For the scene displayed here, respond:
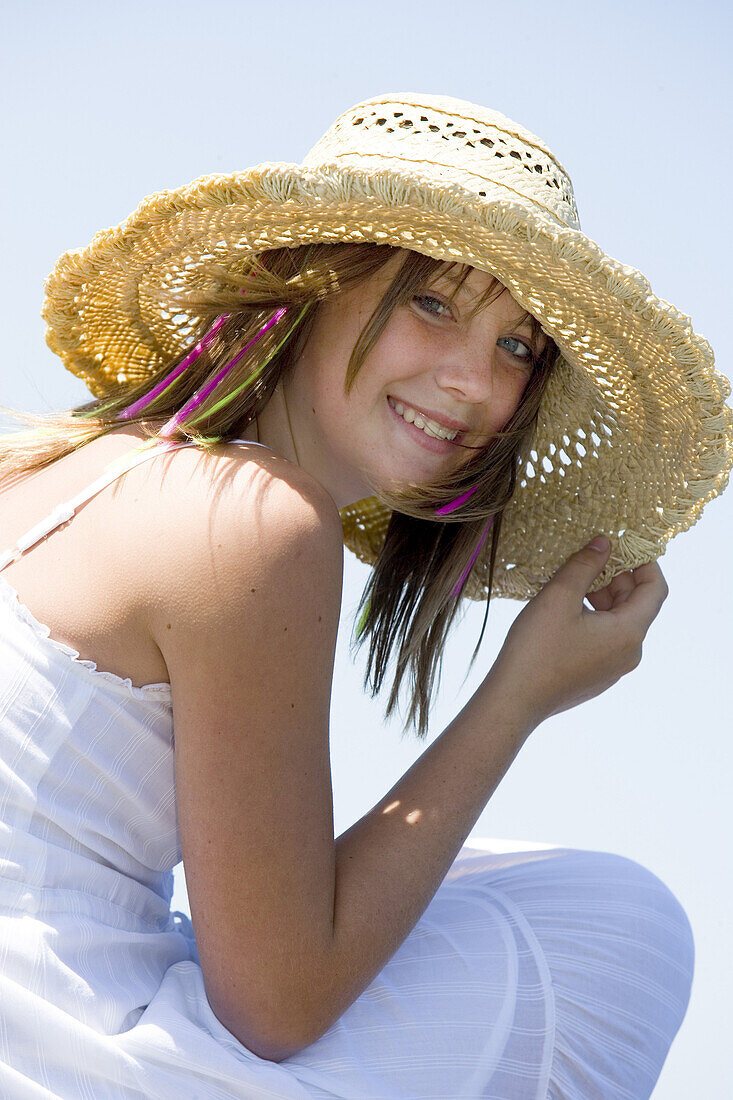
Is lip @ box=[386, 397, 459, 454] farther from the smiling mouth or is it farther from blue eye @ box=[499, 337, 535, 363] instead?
blue eye @ box=[499, 337, 535, 363]

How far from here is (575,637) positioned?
1823 mm

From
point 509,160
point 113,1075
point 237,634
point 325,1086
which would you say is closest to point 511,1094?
point 325,1086

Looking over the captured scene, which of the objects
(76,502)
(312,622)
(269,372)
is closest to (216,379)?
(269,372)

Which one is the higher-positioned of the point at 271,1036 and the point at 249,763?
the point at 249,763

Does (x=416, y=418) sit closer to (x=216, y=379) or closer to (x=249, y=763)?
(x=216, y=379)

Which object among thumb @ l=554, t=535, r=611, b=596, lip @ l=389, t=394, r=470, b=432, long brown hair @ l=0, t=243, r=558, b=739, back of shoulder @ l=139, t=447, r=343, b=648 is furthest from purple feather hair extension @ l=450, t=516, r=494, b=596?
back of shoulder @ l=139, t=447, r=343, b=648

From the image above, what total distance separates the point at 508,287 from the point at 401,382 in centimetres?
20

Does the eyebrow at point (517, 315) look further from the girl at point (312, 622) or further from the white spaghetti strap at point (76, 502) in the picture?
the white spaghetti strap at point (76, 502)

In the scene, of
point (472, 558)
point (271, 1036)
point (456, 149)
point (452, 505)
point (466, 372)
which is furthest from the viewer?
point (472, 558)

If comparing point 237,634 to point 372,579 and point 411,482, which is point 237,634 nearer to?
point 411,482

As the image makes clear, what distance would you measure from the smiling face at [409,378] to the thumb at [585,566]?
0.27 m

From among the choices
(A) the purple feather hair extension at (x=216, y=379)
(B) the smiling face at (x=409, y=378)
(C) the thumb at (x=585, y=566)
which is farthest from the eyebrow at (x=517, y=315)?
(C) the thumb at (x=585, y=566)

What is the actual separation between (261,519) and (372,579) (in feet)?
2.90

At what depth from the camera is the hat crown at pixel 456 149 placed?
1.61 meters
